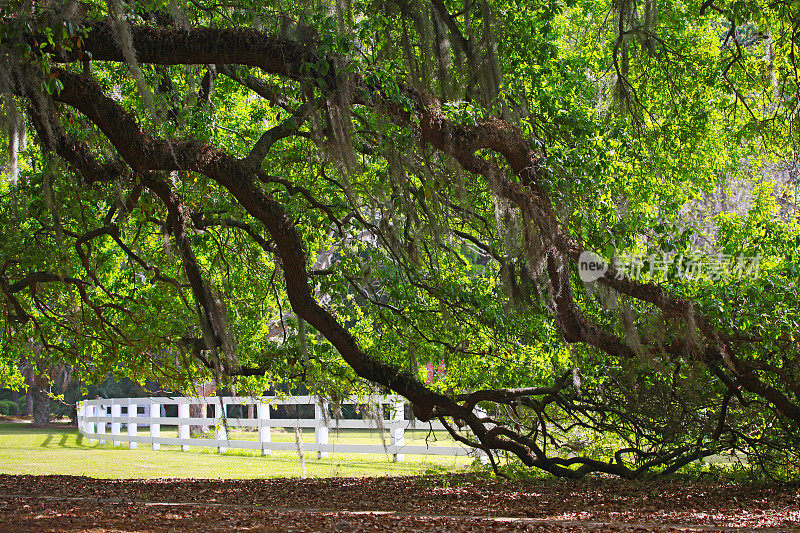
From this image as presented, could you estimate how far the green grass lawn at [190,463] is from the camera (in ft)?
36.9

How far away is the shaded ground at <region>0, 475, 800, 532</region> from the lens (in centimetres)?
457

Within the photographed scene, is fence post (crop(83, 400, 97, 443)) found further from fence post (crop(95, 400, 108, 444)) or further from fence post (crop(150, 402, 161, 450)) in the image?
fence post (crop(150, 402, 161, 450))

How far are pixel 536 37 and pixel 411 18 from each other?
103 inches

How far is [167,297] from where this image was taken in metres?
8.15

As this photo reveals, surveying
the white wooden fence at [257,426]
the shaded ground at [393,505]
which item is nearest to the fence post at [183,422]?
the white wooden fence at [257,426]

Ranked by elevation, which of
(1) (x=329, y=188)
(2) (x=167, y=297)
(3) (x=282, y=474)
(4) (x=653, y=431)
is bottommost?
(3) (x=282, y=474)

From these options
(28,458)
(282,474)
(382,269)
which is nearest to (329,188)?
(382,269)

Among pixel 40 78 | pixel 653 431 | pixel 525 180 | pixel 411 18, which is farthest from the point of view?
pixel 653 431

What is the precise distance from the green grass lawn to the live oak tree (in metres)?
2.69

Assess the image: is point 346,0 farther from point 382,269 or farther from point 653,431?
point 653,431

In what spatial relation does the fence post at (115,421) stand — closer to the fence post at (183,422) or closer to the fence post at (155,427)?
the fence post at (155,427)

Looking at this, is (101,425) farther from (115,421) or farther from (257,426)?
(257,426)

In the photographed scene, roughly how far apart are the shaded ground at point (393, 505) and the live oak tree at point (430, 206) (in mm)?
606

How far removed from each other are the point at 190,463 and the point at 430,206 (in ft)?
30.5
